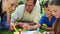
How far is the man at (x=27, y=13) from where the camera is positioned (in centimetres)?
189

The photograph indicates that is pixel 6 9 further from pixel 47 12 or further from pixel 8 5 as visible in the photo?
pixel 47 12

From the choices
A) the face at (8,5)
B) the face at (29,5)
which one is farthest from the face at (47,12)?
the face at (8,5)

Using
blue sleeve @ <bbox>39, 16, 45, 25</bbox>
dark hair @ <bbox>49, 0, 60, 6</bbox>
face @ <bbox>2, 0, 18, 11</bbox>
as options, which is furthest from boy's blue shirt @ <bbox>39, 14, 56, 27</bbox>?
face @ <bbox>2, 0, 18, 11</bbox>

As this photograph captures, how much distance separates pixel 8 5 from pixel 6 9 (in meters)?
0.04

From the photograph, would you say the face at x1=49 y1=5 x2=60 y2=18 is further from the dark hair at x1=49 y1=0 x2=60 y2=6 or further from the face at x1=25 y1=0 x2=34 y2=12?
the face at x1=25 y1=0 x2=34 y2=12

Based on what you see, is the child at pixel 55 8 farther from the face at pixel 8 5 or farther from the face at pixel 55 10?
the face at pixel 8 5

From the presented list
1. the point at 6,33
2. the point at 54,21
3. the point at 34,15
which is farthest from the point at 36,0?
the point at 6,33

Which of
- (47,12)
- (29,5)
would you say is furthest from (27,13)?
(47,12)

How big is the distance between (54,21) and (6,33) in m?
0.45

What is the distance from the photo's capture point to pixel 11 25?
1.89 m

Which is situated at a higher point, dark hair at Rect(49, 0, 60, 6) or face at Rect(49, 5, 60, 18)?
dark hair at Rect(49, 0, 60, 6)

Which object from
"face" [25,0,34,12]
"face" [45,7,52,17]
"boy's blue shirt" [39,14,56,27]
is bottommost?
"boy's blue shirt" [39,14,56,27]

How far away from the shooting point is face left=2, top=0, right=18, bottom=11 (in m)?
1.86

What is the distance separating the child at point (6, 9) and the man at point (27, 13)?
0.04 metres
